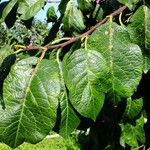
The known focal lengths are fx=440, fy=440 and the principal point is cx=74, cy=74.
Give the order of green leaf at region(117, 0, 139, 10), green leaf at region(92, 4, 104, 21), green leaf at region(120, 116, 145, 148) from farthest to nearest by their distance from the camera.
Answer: green leaf at region(92, 4, 104, 21)
green leaf at region(120, 116, 145, 148)
green leaf at region(117, 0, 139, 10)

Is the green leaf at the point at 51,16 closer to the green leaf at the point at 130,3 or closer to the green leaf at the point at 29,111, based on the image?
the green leaf at the point at 130,3

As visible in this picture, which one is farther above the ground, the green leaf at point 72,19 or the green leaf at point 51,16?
the green leaf at point 72,19

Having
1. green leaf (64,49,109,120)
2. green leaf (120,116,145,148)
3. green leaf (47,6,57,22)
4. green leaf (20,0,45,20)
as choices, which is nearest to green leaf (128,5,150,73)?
green leaf (64,49,109,120)

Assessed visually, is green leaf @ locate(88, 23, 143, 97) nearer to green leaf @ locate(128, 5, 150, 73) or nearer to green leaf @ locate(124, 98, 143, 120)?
green leaf @ locate(128, 5, 150, 73)

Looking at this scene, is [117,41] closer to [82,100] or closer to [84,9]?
[82,100]

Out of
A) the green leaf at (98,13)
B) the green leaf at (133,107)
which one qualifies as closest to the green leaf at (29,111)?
the green leaf at (133,107)

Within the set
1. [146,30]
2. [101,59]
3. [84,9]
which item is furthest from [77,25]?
[101,59]
